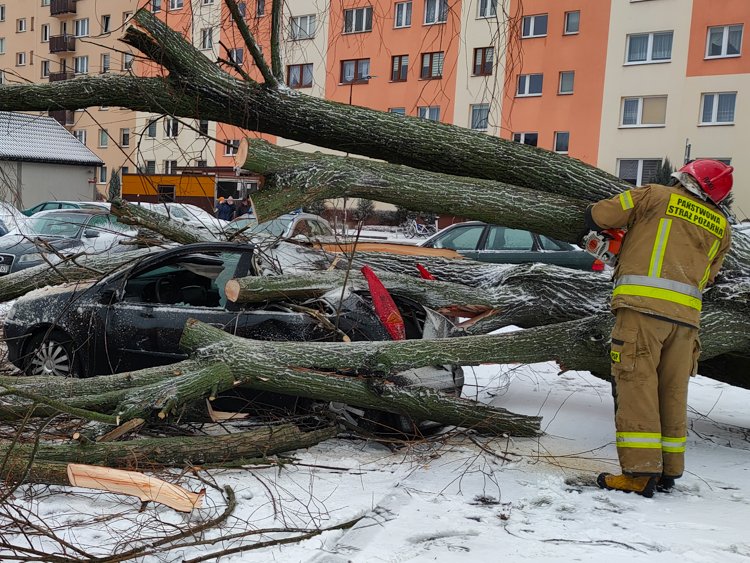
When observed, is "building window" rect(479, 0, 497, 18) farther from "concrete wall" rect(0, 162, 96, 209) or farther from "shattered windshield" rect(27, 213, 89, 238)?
"concrete wall" rect(0, 162, 96, 209)

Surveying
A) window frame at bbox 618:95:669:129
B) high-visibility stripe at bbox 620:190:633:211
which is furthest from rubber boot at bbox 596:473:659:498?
window frame at bbox 618:95:669:129

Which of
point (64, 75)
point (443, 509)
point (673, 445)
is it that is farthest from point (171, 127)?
point (673, 445)

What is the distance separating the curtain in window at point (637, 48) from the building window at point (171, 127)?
26957 mm

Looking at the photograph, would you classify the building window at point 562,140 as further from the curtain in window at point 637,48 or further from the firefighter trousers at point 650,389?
the firefighter trousers at point 650,389

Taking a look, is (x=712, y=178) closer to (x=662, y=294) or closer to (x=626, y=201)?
(x=626, y=201)

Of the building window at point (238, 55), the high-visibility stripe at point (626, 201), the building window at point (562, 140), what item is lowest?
the high-visibility stripe at point (626, 201)

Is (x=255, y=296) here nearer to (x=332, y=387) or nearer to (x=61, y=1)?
(x=332, y=387)

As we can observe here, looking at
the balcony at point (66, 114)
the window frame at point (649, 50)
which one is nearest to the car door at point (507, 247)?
the balcony at point (66, 114)

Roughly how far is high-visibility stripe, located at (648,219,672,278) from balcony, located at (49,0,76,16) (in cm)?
5456

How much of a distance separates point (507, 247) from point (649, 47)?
2091 cm

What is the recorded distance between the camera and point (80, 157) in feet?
98.6

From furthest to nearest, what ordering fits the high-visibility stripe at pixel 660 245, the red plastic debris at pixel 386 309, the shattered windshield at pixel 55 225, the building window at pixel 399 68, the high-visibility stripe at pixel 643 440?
1. the building window at pixel 399 68
2. the shattered windshield at pixel 55 225
3. the red plastic debris at pixel 386 309
4. the high-visibility stripe at pixel 660 245
5. the high-visibility stripe at pixel 643 440

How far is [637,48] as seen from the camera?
29281 mm

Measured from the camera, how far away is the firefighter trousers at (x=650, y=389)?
438 centimetres
